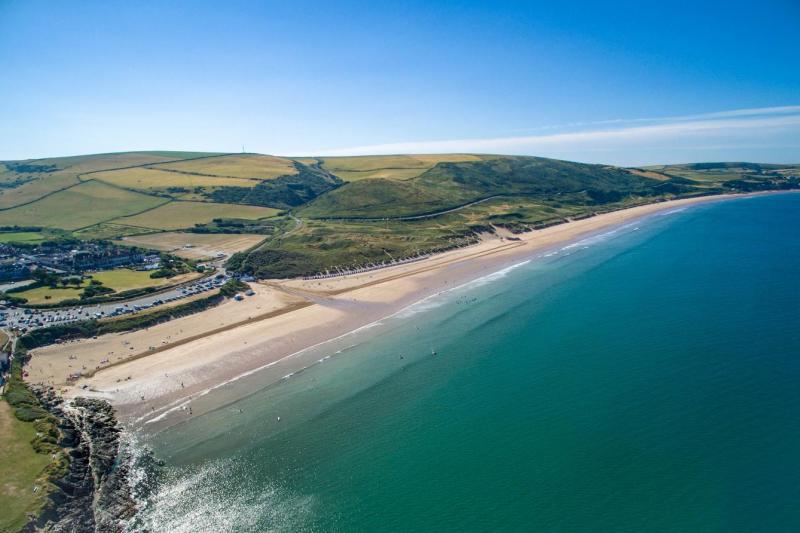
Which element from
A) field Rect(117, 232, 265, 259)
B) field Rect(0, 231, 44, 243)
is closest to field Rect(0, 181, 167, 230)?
field Rect(0, 231, 44, 243)

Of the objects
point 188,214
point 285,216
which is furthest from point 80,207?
point 285,216

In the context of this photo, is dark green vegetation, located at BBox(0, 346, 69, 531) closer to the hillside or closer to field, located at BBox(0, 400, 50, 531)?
field, located at BBox(0, 400, 50, 531)

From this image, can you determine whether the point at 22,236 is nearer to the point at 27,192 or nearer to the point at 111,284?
the point at 27,192

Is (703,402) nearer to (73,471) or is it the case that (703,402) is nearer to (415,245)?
(73,471)

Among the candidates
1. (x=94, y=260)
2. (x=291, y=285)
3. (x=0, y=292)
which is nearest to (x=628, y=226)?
(x=291, y=285)

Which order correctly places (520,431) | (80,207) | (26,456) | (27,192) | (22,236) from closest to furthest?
(26,456)
(520,431)
(22,236)
(80,207)
(27,192)

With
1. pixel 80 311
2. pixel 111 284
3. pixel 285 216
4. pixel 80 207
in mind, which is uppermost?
pixel 80 207

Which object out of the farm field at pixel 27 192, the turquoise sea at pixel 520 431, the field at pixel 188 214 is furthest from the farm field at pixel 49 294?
the farm field at pixel 27 192
